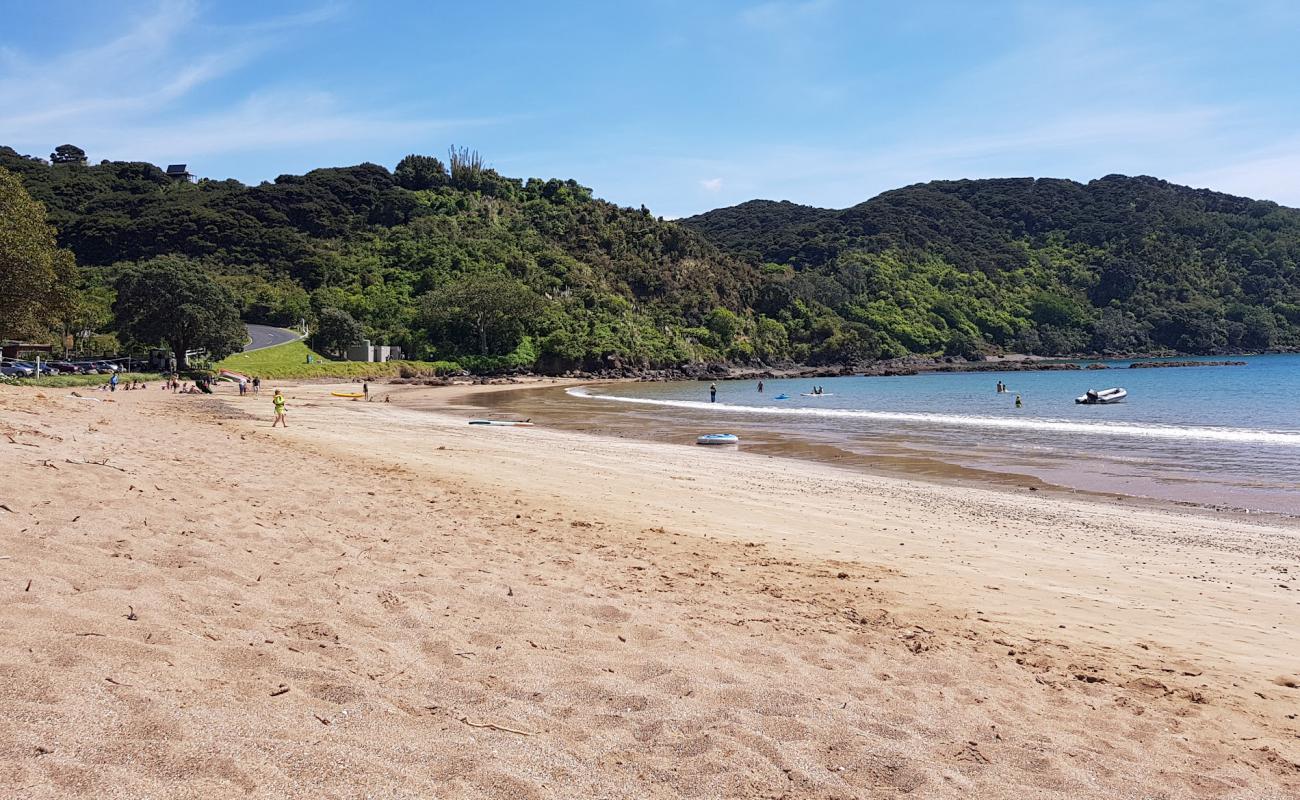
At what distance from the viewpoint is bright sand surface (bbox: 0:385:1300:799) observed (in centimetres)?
382

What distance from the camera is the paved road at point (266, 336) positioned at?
7088 centimetres

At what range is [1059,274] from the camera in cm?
16500

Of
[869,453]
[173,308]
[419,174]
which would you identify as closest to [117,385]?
[173,308]

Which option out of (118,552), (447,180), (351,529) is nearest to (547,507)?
(351,529)

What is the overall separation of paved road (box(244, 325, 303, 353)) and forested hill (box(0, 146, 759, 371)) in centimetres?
342

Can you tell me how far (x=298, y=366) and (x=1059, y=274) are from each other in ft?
516

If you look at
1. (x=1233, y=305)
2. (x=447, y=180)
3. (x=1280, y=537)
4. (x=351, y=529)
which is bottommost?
(x=1280, y=537)

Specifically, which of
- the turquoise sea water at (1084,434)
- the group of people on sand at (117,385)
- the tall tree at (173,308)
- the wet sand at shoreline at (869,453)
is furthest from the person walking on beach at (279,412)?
the tall tree at (173,308)

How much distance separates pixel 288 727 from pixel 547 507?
8.00 meters

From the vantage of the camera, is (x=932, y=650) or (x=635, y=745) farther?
(x=932, y=650)

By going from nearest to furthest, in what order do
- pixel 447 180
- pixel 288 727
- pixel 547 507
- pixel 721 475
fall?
1. pixel 288 727
2. pixel 547 507
3. pixel 721 475
4. pixel 447 180

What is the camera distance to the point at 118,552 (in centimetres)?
614

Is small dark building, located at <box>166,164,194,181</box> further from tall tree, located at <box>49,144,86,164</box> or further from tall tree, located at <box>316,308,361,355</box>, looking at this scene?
tall tree, located at <box>316,308,361,355</box>

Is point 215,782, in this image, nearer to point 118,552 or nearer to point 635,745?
point 635,745
